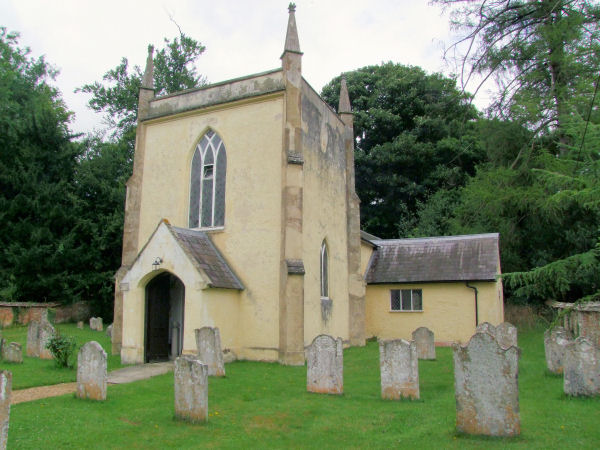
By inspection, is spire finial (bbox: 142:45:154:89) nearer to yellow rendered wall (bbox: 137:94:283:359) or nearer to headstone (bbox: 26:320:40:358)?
yellow rendered wall (bbox: 137:94:283:359)

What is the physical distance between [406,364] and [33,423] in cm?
704

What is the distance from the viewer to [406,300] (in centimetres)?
2384

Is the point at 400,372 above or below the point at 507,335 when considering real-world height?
below

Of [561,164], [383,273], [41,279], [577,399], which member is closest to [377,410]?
[577,399]

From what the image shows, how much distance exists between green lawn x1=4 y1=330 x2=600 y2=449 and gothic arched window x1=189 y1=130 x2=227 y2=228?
744 cm

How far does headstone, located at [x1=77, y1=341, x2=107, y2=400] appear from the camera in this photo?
33.3ft

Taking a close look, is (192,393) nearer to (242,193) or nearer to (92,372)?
(92,372)

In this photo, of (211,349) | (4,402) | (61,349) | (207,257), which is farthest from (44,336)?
(4,402)

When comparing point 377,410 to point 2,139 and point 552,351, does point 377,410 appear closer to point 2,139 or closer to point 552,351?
point 552,351

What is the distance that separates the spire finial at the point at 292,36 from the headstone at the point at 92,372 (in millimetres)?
12371

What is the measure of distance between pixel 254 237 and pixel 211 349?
207 inches

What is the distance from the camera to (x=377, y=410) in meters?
9.55

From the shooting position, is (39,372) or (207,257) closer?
(39,372)

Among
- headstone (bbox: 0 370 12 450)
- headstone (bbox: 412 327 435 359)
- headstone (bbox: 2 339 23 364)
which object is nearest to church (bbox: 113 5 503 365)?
headstone (bbox: 2 339 23 364)
